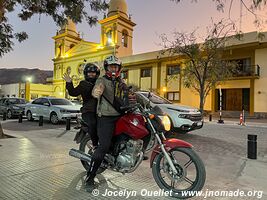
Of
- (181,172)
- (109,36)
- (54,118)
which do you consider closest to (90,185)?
(181,172)

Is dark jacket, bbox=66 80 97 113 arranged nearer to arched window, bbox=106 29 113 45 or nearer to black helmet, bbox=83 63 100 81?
black helmet, bbox=83 63 100 81

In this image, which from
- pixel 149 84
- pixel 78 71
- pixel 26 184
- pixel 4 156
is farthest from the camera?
pixel 78 71

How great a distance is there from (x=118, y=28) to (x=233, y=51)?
66.2ft

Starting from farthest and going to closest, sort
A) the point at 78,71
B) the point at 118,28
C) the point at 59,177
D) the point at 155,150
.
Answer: the point at 78,71 < the point at 118,28 < the point at 59,177 < the point at 155,150

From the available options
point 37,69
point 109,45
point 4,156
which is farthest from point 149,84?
point 37,69

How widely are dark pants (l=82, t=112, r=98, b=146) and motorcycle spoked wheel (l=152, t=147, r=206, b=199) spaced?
3.86 ft

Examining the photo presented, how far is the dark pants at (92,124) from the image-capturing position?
4.25 m

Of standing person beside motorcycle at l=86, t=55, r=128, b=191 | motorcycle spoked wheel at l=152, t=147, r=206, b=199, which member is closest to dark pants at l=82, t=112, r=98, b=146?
standing person beside motorcycle at l=86, t=55, r=128, b=191

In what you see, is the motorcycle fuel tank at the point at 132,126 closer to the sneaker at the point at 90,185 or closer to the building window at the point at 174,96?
the sneaker at the point at 90,185

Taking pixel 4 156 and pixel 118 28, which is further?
pixel 118 28

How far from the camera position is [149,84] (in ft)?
109

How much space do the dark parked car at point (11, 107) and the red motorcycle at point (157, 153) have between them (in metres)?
15.4

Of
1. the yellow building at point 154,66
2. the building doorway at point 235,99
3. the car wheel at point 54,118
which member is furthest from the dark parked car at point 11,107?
the building doorway at point 235,99

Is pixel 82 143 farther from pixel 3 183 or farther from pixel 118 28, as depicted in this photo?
pixel 118 28
